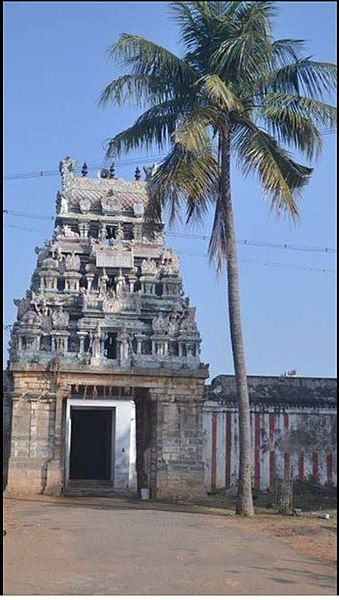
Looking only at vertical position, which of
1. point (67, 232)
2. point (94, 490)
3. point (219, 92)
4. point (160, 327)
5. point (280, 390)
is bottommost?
point (94, 490)

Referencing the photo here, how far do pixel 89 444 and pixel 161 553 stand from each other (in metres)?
14.6

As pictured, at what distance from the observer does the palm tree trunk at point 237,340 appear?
14.1 meters

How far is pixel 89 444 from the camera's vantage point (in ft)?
78.4

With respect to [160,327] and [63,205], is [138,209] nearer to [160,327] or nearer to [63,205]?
[63,205]

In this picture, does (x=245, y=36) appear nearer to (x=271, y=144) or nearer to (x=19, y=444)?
(x=271, y=144)

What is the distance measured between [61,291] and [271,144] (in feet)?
22.9

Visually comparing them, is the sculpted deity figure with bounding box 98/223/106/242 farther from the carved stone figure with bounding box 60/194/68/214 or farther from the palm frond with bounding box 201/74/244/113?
the palm frond with bounding box 201/74/244/113

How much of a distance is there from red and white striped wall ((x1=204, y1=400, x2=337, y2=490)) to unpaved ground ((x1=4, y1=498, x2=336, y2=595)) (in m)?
3.55

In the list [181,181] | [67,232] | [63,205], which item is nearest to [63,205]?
[63,205]

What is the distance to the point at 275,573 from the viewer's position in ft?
27.9

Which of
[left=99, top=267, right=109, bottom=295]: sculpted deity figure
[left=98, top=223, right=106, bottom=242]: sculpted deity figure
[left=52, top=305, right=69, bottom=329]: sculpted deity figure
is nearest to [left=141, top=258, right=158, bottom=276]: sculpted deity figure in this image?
[left=99, top=267, right=109, bottom=295]: sculpted deity figure

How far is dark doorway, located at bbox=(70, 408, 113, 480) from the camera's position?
2339 cm

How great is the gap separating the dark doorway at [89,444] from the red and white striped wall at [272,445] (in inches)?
223

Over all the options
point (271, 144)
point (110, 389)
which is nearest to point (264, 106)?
point (271, 144)
